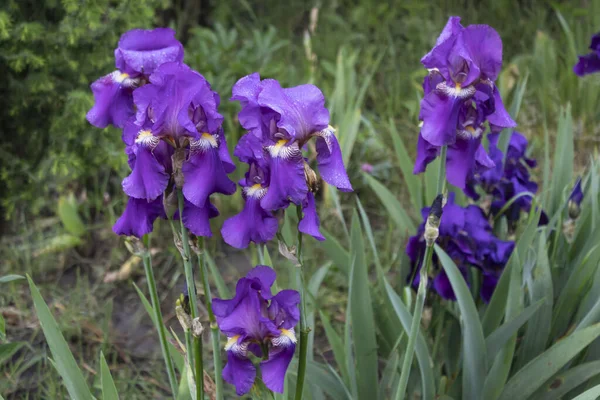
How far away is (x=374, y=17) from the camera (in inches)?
183

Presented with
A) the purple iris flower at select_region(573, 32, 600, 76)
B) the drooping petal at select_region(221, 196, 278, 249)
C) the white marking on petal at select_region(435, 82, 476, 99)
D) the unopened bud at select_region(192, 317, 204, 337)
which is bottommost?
the unopened bud at select_region(192, 317, 204, 337)

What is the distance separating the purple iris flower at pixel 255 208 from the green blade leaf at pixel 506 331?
718mm

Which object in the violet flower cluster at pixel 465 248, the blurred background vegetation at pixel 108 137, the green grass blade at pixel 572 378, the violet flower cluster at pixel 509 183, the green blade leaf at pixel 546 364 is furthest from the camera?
the blurred background vegetation at pixel 108 137

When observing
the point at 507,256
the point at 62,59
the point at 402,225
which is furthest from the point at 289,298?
the point at 62,59

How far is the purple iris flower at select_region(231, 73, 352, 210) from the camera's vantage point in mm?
1099

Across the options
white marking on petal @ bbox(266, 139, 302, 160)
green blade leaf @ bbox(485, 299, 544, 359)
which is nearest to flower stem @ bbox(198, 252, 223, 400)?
white marking on petal @ bbox(266, 139, 302, 160)

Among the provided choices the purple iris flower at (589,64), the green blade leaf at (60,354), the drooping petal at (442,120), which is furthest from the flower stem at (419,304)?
the purple iris flower at (589,64)

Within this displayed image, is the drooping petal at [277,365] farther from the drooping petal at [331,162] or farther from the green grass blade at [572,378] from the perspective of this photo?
the green grass blade at [572,378]

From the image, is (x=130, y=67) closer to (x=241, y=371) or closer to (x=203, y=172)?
(x=203, y=172)

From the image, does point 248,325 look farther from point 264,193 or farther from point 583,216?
point 583,216

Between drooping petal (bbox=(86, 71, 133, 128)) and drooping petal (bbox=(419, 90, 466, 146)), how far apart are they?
1.97ft

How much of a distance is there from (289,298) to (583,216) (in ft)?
4.07

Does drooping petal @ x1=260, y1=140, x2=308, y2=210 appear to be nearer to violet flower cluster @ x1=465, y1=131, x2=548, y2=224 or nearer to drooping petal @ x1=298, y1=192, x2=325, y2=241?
drooping petal @ x1=298, y1=192, x2=325, y2=241

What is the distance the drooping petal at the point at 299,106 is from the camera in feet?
3.64
